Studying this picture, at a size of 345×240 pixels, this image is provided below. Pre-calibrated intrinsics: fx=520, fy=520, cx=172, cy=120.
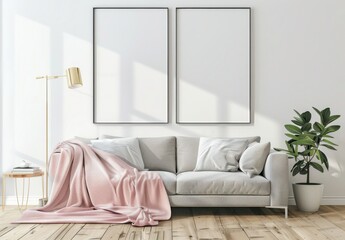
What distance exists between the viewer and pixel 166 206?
496cm

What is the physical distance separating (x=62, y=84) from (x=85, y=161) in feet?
4.11

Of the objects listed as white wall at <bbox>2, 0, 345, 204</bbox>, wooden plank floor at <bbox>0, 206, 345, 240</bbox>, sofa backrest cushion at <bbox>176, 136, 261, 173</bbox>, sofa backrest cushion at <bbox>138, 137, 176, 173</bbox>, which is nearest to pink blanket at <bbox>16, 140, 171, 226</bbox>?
wooden plank floor at <bbox>0, 206, 345, 240</bbox>

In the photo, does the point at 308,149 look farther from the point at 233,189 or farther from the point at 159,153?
the point at 159,153

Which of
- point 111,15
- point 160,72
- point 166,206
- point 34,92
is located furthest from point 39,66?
point 166,206

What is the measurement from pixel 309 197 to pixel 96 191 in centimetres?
221

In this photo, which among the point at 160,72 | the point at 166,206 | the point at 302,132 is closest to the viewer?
the point at 166,206

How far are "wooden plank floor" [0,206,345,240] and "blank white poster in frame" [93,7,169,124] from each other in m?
A: 1.36

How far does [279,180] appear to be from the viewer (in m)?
5.04

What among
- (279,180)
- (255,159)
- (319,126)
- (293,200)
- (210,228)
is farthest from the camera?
(293,200)

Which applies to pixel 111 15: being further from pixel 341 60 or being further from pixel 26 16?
pixel 341 60

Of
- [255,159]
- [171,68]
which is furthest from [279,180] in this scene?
[171,68]

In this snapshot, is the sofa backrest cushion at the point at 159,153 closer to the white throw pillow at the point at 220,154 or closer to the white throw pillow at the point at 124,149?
the white throw pillow at the point at 124,149

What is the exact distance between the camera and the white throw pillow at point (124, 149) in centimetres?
→ 539

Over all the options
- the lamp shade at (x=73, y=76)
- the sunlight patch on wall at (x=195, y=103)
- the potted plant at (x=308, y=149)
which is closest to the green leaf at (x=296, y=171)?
the potted plant at (x=308, y=149)
